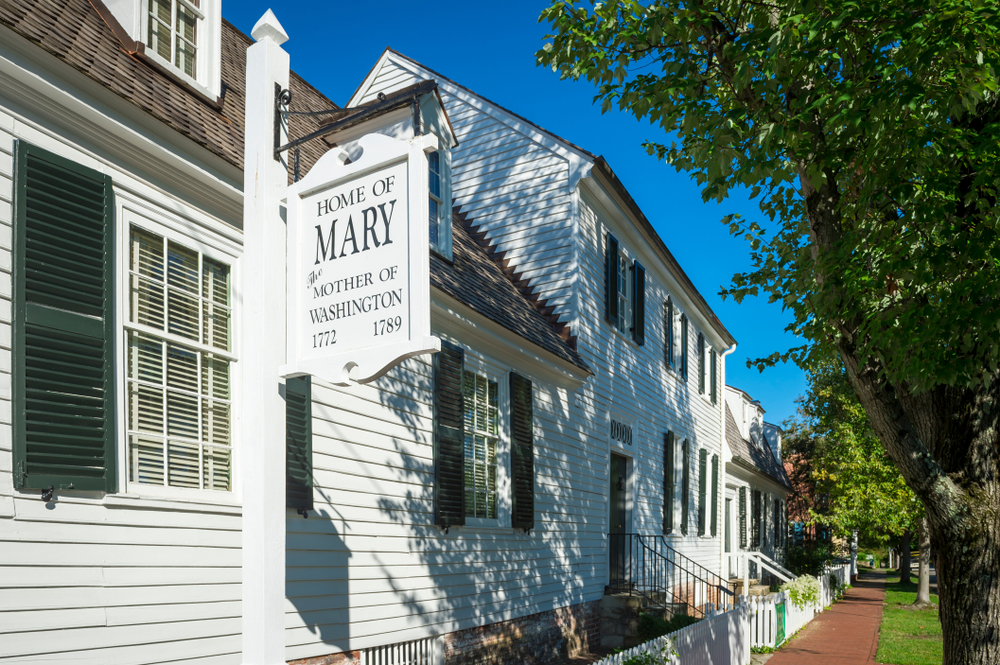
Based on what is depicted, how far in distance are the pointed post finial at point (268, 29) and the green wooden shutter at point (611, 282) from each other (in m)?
10.9

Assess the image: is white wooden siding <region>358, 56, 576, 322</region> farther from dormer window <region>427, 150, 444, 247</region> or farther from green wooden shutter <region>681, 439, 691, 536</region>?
green wooden shutter <region>681, 439, 691, 536</region>

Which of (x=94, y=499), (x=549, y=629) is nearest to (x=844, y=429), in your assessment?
(x=549, y=629)

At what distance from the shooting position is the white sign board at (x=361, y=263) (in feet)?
12.7

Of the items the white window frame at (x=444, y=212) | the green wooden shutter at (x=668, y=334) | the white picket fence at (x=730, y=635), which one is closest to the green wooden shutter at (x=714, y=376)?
the green wooden shutter at (x=668, y=334)

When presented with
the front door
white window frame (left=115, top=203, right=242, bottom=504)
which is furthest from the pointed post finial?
the front door

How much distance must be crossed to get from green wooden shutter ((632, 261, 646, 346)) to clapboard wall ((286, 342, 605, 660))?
4.89 meters

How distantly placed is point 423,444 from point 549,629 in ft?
14.3

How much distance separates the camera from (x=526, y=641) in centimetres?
1131

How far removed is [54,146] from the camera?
543 cm

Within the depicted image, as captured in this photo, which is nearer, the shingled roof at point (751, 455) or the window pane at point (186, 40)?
the window pane at point (186, 40)

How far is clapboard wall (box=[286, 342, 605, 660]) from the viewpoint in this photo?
7.38 meters

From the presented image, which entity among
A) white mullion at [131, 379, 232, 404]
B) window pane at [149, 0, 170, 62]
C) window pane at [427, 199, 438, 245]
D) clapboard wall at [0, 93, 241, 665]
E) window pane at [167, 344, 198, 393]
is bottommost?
clapboard wall at [0, 93, 241, 665]

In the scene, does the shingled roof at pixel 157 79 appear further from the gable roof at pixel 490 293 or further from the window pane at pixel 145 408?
the window pane at pixel 145 408

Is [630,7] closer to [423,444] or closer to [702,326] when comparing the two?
[423,444]
